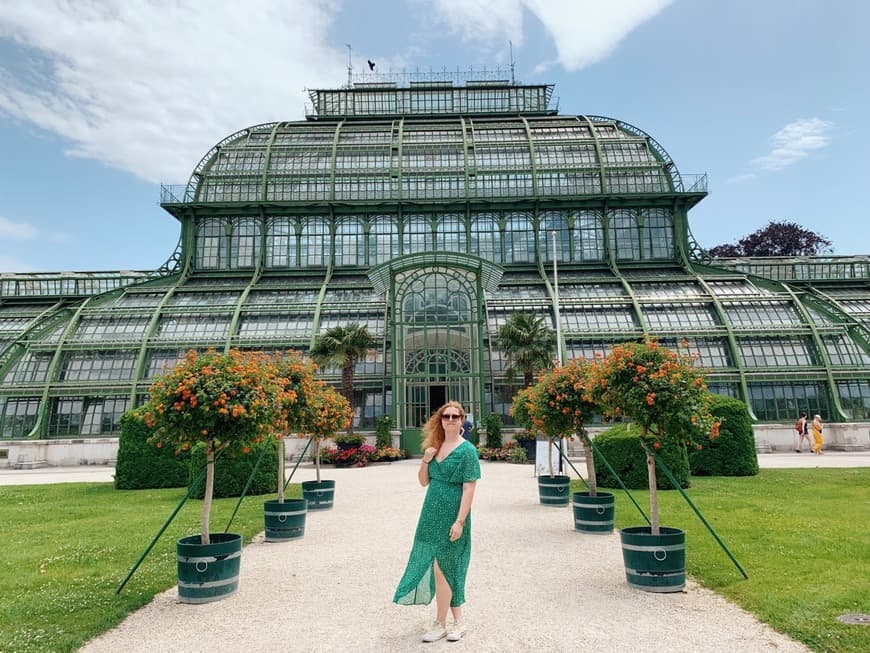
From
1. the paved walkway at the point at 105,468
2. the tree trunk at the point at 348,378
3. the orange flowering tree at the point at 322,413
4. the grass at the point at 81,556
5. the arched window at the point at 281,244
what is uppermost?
the arched window at the point at 281,244

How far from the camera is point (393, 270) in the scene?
3384 cm

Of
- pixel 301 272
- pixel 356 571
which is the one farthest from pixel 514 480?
pixel 301 272

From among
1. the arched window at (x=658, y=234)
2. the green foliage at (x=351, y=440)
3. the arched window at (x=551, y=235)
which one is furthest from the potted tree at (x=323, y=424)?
the arched window at (x=658, y=234)

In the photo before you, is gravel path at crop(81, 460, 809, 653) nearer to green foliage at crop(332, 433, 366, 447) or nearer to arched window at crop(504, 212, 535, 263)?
green foliage at crop(332, 433, 366, 447)

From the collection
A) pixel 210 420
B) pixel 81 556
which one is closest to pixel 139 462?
pixel 81 556

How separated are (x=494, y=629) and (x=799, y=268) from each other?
146 ft

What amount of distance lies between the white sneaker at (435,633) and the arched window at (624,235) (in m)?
38.5

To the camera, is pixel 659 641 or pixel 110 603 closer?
pixel 659 641

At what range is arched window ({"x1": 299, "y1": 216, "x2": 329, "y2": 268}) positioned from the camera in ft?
139

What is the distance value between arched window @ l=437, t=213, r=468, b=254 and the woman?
36.1m

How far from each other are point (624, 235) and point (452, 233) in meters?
12.3

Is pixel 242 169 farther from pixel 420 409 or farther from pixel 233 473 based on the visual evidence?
pixel 233 473

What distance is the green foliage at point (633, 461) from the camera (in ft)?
58.1

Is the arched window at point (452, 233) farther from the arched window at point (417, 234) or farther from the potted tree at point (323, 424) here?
the potted tree at point (323, 424)
